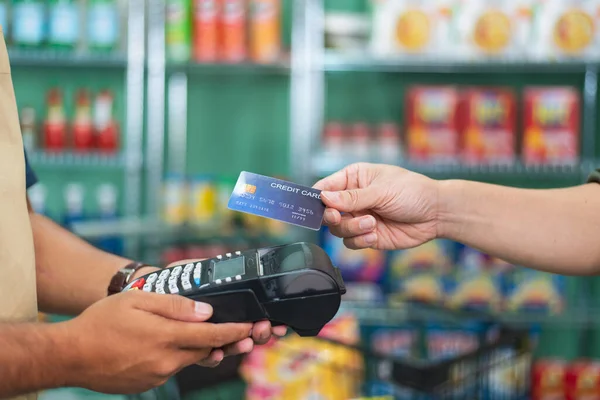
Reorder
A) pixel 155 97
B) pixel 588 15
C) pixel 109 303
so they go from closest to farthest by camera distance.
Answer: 1. pixel 109 303
2. pixel 588 15
3. pixel 155 97

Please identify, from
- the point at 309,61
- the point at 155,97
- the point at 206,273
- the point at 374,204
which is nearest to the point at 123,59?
the point at 155,97

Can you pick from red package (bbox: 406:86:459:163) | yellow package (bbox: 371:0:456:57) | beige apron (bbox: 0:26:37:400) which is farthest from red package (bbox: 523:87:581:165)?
beige apron (bbox: 0:26:37:400)

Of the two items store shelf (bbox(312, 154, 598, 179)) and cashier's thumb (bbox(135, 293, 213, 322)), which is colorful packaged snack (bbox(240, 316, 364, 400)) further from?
store shelf (bbox(312, 154, 598, 179))

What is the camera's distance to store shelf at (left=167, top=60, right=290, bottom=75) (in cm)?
290

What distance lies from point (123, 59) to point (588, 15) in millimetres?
2010

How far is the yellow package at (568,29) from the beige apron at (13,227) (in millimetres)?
2443

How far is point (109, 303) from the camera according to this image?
783 millimetres

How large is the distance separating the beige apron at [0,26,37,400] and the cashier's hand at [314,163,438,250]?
1.53 feet

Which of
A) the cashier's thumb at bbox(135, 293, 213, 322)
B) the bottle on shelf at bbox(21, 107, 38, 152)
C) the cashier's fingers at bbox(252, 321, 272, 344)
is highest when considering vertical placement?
the bottle on shelf at bbox(21, 107, 38, 152)

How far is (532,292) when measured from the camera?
116 inches

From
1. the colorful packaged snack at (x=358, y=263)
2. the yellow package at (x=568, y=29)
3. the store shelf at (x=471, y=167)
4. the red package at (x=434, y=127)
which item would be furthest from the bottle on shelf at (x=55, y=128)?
the yellow package at (x=568, y=29)

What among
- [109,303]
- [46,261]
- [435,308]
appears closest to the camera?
[109,303]

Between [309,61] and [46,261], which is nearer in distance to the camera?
[46,261]

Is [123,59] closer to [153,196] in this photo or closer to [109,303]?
[153,196]
